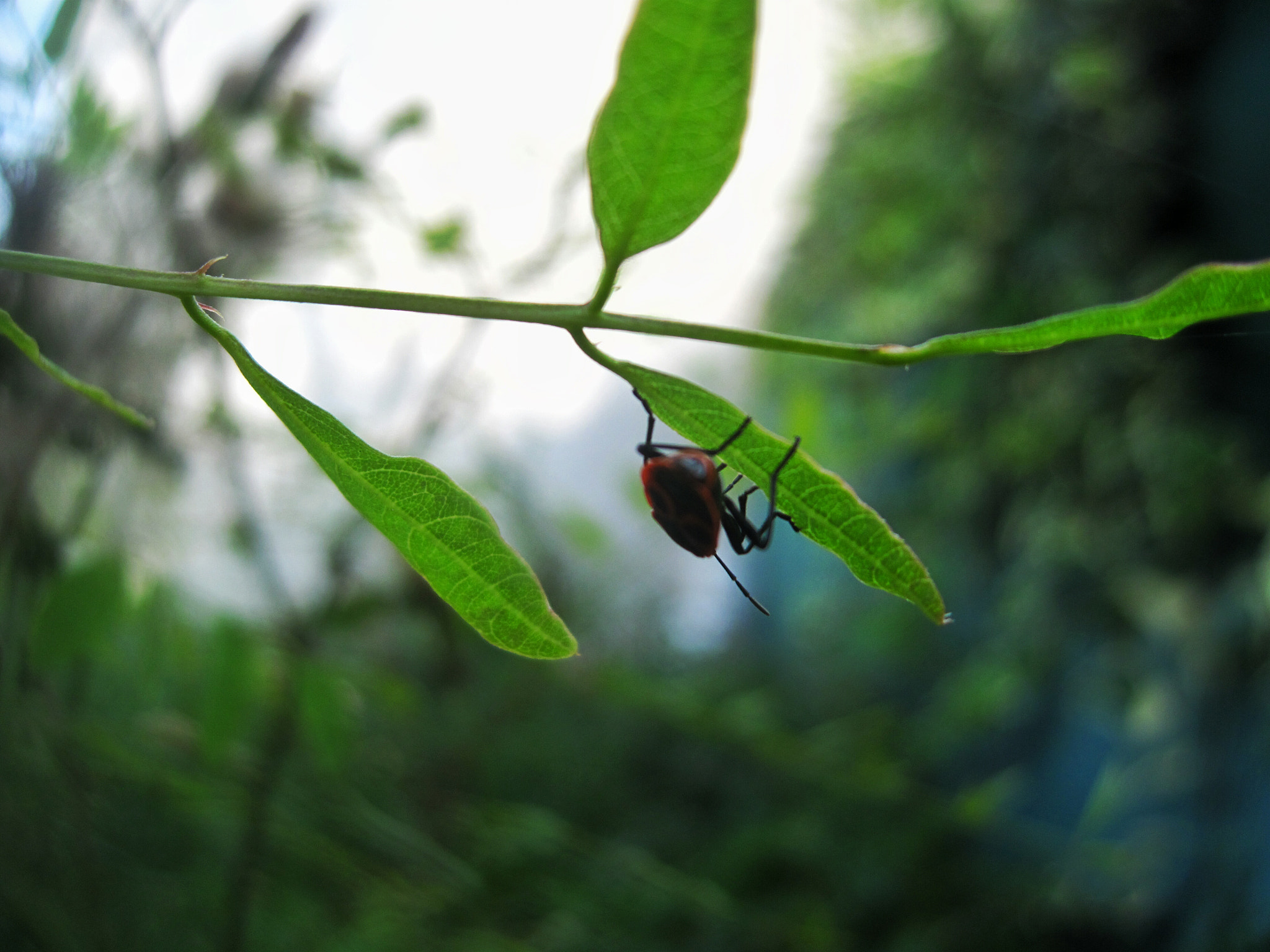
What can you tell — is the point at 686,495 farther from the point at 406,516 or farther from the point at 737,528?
the point at 406,516

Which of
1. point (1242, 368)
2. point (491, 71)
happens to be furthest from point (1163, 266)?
point (491, 71)

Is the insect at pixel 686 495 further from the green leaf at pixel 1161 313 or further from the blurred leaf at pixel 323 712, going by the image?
the blurred leaf at pixel 323 712

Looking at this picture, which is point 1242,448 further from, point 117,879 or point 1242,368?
point 117,879

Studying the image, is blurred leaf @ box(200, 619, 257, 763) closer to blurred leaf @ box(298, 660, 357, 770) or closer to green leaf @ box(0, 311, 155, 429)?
blurred leaf @ box(298, 660, 357, 770)

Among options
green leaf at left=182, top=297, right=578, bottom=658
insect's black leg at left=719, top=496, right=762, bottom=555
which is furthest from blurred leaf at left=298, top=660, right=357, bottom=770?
green leaf at left=182, top=297, right=578, bottom=658

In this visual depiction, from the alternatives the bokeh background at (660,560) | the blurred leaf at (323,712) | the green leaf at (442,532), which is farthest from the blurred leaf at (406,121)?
the green leaf at (442,532)

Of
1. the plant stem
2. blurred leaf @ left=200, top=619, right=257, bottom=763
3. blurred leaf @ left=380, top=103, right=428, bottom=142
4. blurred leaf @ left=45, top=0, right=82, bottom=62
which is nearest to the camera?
the plant stem

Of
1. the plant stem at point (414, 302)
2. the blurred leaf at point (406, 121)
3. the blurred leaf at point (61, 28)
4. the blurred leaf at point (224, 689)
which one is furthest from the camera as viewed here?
the blurred leaf at point (406, 121)
